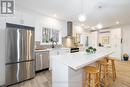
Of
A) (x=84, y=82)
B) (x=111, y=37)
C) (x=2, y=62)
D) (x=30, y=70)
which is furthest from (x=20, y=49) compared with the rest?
(x=111, y=37)

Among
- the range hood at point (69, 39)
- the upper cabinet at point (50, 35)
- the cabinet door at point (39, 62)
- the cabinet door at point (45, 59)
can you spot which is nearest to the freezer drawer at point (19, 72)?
the cabinet door at point (39, 62)

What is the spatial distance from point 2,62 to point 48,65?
217 centimetres

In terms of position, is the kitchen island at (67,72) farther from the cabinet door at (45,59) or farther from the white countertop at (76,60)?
the cabinet door at (45,59)

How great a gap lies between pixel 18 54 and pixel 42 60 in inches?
57.0

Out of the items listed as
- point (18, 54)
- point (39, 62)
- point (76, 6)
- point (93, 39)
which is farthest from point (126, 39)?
point (18, 54)

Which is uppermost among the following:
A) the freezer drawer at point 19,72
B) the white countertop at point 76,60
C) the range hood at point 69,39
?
the range hood at point 69,39

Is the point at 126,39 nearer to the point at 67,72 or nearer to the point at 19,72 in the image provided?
the point at 67,72

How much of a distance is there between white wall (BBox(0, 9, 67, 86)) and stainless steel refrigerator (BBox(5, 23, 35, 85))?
140 mm

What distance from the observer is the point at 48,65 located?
16.1ft

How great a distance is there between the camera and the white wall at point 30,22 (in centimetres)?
309

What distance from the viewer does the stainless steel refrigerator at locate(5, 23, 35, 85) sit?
10.2 ft

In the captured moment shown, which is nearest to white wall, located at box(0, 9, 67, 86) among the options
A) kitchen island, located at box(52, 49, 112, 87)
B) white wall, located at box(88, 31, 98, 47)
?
kitchen island, located at box(52, 49, 112, 87)

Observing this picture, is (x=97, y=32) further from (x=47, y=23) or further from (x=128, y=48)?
(x=47, y=23)

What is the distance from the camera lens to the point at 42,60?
4598 mm
